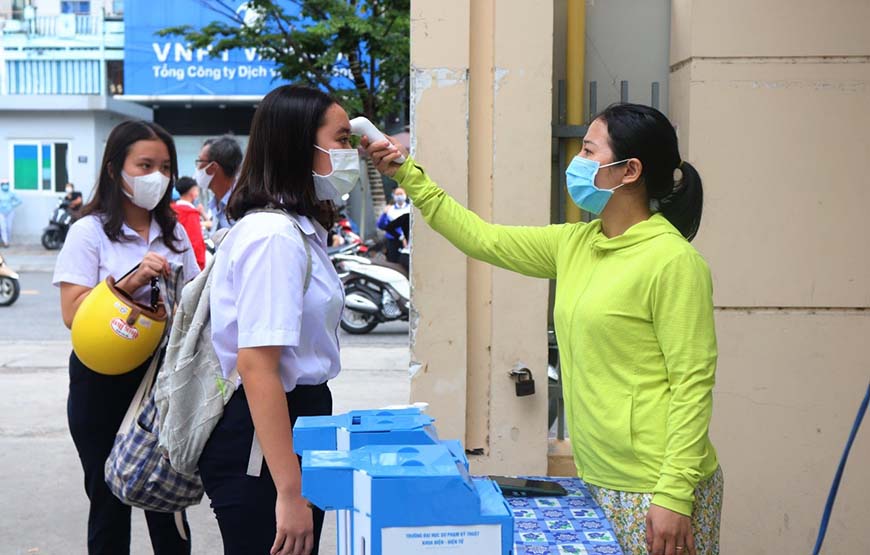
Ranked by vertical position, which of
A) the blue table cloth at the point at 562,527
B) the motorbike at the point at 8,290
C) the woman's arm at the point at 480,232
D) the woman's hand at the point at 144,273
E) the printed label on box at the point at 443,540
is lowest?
the motorbike at the point at 8,290

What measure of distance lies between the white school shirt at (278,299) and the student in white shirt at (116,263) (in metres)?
1.27

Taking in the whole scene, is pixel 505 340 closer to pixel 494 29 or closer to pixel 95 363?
pixel 494 29

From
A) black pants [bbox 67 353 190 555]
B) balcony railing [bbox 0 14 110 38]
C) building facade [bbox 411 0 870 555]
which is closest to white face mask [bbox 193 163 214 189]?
black pants [bbox 67 353 190 555]

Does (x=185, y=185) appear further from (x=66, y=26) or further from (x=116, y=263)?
(x=66, y=26)

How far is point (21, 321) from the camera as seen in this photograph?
510 inches

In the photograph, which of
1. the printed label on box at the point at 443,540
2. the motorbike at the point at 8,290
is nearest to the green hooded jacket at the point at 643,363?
the printed label on box at the point at 443,540

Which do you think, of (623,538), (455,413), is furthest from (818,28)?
(623,538)

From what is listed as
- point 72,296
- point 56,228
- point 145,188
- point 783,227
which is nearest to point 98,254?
point 72,296

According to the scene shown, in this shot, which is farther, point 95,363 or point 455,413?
point 455,413

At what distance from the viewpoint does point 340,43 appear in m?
17.3

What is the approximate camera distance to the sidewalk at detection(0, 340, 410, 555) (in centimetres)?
→ 497

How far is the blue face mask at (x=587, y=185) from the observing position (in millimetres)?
2486

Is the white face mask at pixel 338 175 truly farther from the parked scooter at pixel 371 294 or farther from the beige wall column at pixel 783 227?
the parked scooter at pixel 371 294

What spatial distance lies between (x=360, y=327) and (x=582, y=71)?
8.61 meters
